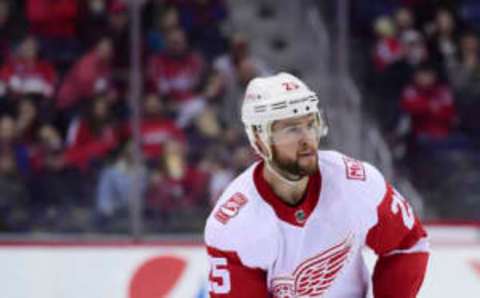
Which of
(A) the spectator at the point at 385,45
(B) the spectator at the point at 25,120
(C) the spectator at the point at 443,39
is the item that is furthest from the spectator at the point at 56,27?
(C) the spectator at the point at 443,39

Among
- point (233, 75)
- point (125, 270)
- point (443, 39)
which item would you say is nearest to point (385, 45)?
point (443, 39)

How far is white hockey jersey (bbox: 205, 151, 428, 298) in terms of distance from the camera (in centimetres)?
307

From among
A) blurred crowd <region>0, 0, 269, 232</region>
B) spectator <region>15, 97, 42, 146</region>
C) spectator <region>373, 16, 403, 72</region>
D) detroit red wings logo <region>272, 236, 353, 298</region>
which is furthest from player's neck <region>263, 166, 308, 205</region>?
spectator <region>373, 16, 403, 72</region>

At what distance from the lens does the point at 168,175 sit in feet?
21.0

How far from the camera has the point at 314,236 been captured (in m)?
3.12

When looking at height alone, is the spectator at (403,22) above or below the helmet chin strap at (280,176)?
below

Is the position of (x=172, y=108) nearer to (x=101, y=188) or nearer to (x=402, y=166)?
(x=101, y=188)

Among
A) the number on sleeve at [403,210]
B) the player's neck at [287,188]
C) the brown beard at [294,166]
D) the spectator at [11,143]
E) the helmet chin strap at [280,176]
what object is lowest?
the spectator at [11,143]

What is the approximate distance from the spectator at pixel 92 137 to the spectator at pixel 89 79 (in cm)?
7

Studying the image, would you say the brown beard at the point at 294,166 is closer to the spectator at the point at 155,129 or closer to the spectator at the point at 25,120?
the spectator at the point at 155,129

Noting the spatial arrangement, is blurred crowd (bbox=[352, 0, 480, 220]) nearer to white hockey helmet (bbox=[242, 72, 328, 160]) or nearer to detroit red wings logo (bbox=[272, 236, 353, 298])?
detroit red wings logo (bbox=[272, 236, 353, 298])

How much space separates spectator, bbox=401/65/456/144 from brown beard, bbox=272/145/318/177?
3644 mm

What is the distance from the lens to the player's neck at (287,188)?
122 inches

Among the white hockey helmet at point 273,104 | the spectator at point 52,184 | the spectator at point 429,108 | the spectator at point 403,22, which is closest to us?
the white hockey helmet at point 273,104
